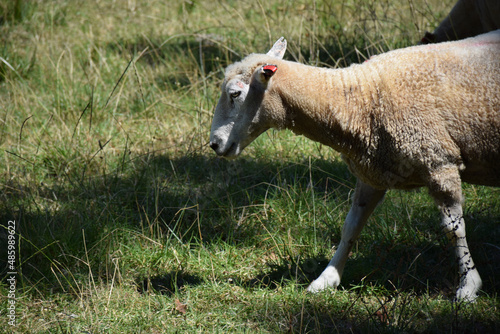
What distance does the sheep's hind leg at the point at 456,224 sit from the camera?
10.1 ft

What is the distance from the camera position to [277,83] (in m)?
3.17

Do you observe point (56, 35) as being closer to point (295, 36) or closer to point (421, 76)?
point (295, 36)

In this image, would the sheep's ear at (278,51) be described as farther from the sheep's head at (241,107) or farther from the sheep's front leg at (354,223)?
the sheep's front leg at (354,223)

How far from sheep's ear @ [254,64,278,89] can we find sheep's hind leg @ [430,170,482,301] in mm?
1143

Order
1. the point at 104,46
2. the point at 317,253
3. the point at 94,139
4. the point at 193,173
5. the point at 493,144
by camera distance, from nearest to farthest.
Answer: the point at 493,144 < the point at 317,253 < the point at 193,173 < the point at 94,139 < the point at 104,46

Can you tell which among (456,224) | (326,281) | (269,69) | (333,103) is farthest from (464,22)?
(326,281)

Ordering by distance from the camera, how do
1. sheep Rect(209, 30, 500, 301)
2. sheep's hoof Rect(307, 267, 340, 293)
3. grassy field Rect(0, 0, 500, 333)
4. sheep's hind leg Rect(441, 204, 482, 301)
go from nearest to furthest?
sheep Rect(209, 30, 500, 301) → sheep's hind leg Rect(441, 204, 482, 301) → grassy field Rect(0, 0, 500, 333) → sheep's hoof Rect(307, 267, 340, 293)

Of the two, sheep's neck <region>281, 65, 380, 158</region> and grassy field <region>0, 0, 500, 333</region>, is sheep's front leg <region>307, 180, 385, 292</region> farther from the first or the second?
sheep's neck <region>281, 65, 380, 158</region>

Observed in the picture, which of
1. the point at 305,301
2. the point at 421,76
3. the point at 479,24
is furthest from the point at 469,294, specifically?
the point at 479,24

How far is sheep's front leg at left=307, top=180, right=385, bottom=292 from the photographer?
141 inches

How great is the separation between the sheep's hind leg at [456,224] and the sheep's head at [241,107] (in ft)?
3.58

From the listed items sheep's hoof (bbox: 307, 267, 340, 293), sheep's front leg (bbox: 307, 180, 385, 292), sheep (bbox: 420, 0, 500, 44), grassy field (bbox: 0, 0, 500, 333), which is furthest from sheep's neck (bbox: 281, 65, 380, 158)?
sheep (bbox: 420, 0, 500, 44)

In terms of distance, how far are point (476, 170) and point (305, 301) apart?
132 centimetres

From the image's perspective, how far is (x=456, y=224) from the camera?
317 cm
